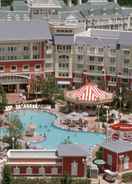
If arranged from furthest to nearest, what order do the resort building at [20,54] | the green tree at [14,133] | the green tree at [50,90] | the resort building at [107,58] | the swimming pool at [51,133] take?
the resort building at [20,54], the resort building at [107,58], the green tree at [50,90], the swimming pool at [51,133], the green tree at [14,133]

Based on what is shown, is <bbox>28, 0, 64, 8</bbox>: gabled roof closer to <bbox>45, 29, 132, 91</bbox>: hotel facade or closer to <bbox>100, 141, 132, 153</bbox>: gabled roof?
<bbox>45, 29, 132, 91</bbox>: hotel facade

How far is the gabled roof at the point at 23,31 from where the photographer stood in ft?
119

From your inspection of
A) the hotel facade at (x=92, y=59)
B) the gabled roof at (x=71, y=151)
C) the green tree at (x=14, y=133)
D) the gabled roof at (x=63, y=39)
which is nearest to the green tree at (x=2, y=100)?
the green tree at (x=14, y=133)

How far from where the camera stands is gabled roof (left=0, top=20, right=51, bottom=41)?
119 feet

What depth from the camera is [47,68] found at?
123 feet

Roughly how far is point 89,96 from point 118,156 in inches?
336

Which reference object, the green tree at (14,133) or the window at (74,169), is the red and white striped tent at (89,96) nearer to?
the green tree at (14,133)

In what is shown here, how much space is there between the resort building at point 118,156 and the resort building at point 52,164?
4.13 ft

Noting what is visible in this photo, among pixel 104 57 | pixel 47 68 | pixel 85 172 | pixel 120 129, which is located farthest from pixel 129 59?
pixel 85 172

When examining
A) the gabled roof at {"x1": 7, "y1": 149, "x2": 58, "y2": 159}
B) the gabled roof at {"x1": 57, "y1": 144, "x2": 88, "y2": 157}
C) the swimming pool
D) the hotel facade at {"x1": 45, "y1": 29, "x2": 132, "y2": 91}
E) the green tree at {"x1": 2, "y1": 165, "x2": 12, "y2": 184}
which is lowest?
the swimming pool

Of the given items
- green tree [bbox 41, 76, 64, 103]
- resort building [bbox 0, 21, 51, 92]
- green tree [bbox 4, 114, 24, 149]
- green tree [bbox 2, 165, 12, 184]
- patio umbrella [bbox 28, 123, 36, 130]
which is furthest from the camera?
resort building [bbox 0, 21, 51, 92]

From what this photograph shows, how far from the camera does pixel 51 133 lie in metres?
30.0

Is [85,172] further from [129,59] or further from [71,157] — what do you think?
[129,59]

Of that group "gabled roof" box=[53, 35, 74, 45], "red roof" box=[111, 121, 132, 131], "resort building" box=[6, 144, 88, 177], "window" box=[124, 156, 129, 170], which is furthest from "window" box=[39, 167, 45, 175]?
"gabled roof" box=[53, 35, 74, 45]
